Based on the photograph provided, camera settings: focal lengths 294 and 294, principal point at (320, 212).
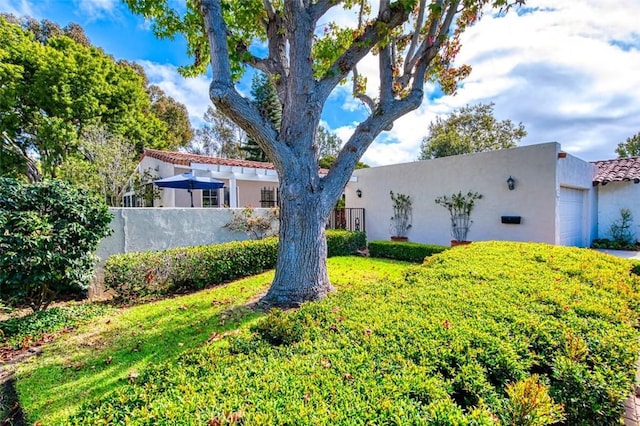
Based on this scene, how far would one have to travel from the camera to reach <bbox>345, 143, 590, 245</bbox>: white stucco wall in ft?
32.8

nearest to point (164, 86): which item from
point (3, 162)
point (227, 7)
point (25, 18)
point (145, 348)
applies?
point (25, 18)

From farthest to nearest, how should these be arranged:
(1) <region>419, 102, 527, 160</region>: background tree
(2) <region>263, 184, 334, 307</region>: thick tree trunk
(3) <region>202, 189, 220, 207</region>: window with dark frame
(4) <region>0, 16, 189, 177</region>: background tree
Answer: (1) <region>419, 102, 527, 160</region>: background tree, (4) <region>0, 16, 189, 177</region>: background tree, (3) <region>202, 189, 220, 207</region>: window with dark frame, (2) <region>263, 184, 334, 307</region>: thick tree trunk

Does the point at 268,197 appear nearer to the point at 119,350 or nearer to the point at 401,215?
the point at 401,215

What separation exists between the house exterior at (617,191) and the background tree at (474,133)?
496 inches

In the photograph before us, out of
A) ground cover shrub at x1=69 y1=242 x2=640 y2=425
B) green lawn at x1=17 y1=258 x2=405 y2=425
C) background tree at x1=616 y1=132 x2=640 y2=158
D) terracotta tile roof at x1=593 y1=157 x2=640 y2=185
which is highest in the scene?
background tree at x1=616 y1=132 x2=640 y2=158

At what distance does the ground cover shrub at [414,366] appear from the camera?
1.78 meters

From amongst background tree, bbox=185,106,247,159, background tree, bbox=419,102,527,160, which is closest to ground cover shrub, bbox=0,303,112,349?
background tree, bbox=419,102,527,160

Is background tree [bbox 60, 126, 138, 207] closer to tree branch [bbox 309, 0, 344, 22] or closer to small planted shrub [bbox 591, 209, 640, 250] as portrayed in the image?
tree branch [bbox 309, 0, 344, 22]

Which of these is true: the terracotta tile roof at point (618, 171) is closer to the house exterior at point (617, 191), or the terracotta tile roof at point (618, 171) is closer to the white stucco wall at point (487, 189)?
the house exterior at point (617, 191)

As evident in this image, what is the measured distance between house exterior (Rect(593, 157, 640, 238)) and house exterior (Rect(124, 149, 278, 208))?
1545 cm

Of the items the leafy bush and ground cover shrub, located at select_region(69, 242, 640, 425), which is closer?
ground cover shrub, located at select_region(69, 242, 640, 425)

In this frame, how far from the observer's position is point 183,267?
7586 mm

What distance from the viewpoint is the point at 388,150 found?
93.4ft

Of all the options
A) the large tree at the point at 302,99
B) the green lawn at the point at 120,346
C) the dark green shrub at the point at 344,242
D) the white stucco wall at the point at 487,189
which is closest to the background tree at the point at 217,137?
the white stucco wall at the point at 487,189
